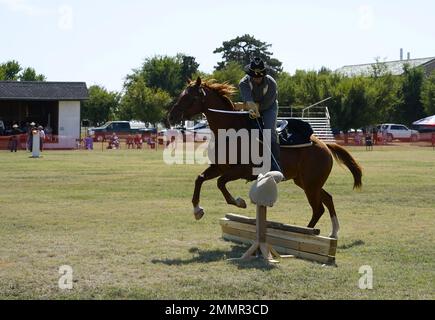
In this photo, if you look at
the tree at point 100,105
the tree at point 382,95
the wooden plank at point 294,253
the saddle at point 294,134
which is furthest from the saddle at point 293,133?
the tree at point 100,105

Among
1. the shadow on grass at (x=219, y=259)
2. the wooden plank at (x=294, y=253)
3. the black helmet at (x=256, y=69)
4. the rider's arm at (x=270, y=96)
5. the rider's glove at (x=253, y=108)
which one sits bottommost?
the shadow on grass at (x=219, y=259)

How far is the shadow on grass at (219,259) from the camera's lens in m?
9.48

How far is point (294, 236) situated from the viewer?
10.4 meters

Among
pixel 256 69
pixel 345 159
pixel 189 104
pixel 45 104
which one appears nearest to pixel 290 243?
pixel 256 69

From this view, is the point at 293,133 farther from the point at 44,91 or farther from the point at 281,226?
the point at 44,91

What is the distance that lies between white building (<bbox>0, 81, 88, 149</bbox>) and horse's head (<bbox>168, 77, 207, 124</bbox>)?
49962mm

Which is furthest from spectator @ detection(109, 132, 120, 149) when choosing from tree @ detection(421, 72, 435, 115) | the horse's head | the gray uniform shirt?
the gray uniform shirt

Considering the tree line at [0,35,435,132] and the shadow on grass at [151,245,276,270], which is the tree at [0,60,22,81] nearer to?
the tree line at [0,35,435,132]

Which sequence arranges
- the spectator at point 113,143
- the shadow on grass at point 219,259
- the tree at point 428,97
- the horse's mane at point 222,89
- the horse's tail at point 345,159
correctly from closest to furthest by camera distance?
the shadow on grass at point 219,259
the horse's mane at point 222,89
the horse's tail at point 345,159
the spectator at point 113,143
the tree at point 428,97

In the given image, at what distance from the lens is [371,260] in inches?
394

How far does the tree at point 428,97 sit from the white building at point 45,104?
38274 mm

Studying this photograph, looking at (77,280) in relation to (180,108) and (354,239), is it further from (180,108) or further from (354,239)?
(354,239)

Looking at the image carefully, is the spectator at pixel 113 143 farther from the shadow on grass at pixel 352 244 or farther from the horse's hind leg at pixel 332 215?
the shadow on grass at pixel 352 244

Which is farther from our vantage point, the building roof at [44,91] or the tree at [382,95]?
the tree at [382,95]
